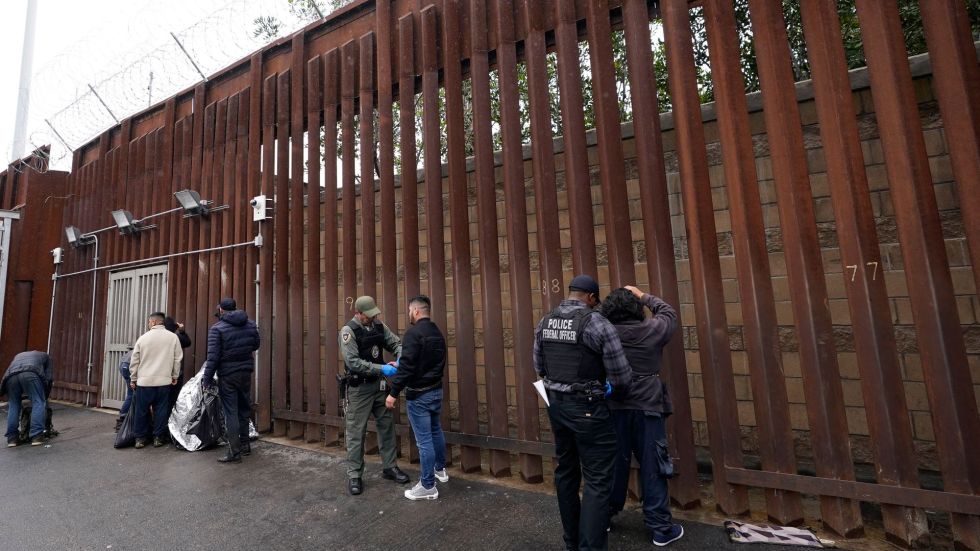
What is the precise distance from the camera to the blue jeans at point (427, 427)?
387cm

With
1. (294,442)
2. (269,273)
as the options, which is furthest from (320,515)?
(269,273)

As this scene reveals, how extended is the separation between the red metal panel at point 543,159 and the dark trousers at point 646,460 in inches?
50.5

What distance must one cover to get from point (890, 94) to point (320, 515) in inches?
206

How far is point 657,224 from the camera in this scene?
371cm

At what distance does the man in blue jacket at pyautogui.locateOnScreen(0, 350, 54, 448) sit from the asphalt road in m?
1.10

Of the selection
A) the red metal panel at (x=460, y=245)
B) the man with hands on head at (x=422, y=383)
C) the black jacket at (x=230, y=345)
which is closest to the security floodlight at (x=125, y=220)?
the black jacket at (x=230, y=345)

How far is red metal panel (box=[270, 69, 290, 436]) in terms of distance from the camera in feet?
19.5

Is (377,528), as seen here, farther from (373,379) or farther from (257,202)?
Answer: (257,202)

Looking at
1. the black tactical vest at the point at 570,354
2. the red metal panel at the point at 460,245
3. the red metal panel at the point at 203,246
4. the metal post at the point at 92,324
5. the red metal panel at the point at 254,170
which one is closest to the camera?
the black tactical vest at the point at 570,354

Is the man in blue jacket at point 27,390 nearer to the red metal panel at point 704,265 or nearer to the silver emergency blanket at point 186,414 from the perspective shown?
the silver emergency blanket at point 186,414

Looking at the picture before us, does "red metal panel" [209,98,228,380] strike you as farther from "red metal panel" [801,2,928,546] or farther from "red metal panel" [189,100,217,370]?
"red metal panel" [801,2,928,546]

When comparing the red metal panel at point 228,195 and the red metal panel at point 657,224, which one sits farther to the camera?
the red metal panel at point 228,195

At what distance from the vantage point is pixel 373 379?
14.2ft

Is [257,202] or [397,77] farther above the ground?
[397,77]
